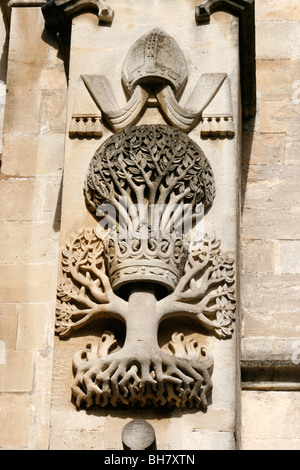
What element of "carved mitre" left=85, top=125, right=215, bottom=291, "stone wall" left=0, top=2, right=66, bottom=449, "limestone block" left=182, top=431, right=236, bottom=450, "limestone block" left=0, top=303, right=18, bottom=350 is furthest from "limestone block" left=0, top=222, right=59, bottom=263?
"limestone block" left=182, top=431, right=236, bottom=450

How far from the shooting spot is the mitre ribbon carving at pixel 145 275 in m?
9.52

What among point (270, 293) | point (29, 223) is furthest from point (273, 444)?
point (29, 223)

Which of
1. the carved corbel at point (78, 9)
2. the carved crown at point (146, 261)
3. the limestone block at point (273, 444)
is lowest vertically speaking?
the limestone block at point (273, 444)

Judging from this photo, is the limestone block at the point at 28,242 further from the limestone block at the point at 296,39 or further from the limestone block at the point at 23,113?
the limestone block at the point at 296,39

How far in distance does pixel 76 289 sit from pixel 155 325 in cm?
57

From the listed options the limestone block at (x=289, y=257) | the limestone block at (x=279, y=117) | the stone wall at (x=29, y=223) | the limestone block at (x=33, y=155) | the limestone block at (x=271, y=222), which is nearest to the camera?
the stone wall at (x=29, y=223)

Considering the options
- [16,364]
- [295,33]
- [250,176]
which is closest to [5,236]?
[16,364]

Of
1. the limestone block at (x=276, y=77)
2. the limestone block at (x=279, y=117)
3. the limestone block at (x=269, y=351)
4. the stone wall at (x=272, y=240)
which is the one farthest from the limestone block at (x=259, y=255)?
the limestone block at (x=276, y=77)

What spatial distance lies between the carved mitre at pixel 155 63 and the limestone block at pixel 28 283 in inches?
54.2

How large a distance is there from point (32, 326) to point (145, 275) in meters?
1.36

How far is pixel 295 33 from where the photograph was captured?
39.2ft

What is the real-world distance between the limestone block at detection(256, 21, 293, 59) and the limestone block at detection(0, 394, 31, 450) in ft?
10.3

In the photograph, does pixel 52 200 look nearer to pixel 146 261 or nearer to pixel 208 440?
pixel 146 261

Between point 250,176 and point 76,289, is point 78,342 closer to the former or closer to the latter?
point 76,289
